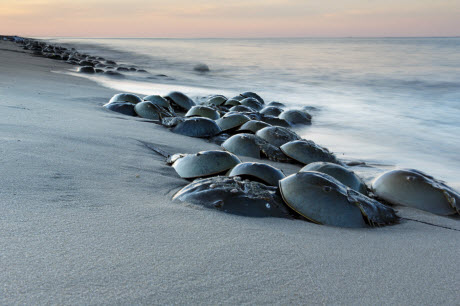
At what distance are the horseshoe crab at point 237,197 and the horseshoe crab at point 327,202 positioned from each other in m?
0.08

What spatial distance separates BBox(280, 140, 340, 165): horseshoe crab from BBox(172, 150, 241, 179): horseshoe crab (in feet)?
3.05

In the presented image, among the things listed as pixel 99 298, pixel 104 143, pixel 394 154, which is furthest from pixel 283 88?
pixel 99 298

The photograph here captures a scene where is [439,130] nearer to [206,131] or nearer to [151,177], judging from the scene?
[206,131]

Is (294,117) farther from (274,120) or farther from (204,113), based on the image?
(204,113)

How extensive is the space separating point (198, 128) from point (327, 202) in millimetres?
2446

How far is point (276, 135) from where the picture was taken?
12.9 ft

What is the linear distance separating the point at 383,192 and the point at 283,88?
9517 millimetres

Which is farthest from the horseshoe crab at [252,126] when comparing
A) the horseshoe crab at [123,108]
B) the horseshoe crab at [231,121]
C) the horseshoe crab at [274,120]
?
the horseshoe crab at [123,108]

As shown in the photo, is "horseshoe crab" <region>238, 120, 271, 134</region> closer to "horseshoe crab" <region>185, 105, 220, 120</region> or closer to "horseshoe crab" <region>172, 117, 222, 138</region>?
"horseshoe crab" <region>172, 117, 222, 138</region>

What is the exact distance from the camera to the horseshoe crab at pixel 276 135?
388cm

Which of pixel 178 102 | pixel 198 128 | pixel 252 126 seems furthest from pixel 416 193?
pixel 178 102

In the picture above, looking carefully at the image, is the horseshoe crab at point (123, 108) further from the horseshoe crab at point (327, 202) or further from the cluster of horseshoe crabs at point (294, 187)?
the horseshoe crab at point (327, 202)

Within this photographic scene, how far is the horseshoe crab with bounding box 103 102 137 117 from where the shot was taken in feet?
16.2

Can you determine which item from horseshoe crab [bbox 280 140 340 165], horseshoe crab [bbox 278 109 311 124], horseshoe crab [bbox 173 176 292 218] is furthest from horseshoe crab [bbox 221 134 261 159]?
horseshoe crab [bbox 278 109 311 124]
